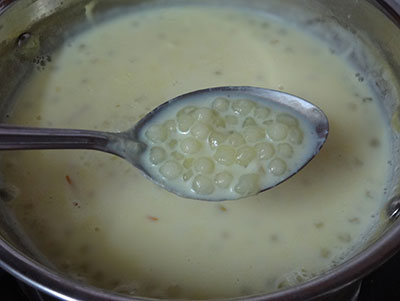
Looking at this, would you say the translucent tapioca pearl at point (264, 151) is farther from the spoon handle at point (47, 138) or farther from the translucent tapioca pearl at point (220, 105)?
the spoon handle at point (47, 138)

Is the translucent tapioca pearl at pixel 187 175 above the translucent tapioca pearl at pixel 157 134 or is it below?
below

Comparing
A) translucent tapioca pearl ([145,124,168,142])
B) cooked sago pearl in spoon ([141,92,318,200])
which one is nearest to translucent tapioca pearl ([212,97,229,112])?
cooked sago pearl in spoon ([141,92,318,200])

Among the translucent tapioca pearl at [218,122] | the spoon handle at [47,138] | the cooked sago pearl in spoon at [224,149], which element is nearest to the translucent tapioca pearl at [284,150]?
the cooked sago pearl in spoon at [224,149]

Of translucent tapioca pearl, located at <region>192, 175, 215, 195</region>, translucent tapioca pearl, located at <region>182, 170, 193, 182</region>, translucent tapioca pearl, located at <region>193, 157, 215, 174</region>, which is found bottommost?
translucent tapioca pearl, located at <region>192, 175, 215, 195</region>

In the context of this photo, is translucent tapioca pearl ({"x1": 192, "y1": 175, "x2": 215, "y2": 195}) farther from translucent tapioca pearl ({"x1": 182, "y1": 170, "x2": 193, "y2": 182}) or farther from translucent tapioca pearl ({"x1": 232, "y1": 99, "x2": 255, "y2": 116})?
translucent tapioca pearl ({"x1": 232, "y1": 99, "x2": 255, "y2": 116})

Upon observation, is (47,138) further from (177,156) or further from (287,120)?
(287,120)

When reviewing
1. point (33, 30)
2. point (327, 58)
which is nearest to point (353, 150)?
point (327, 58)

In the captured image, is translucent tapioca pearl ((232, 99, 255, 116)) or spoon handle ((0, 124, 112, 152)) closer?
spoon handle ((0, 124, 112, 152))
